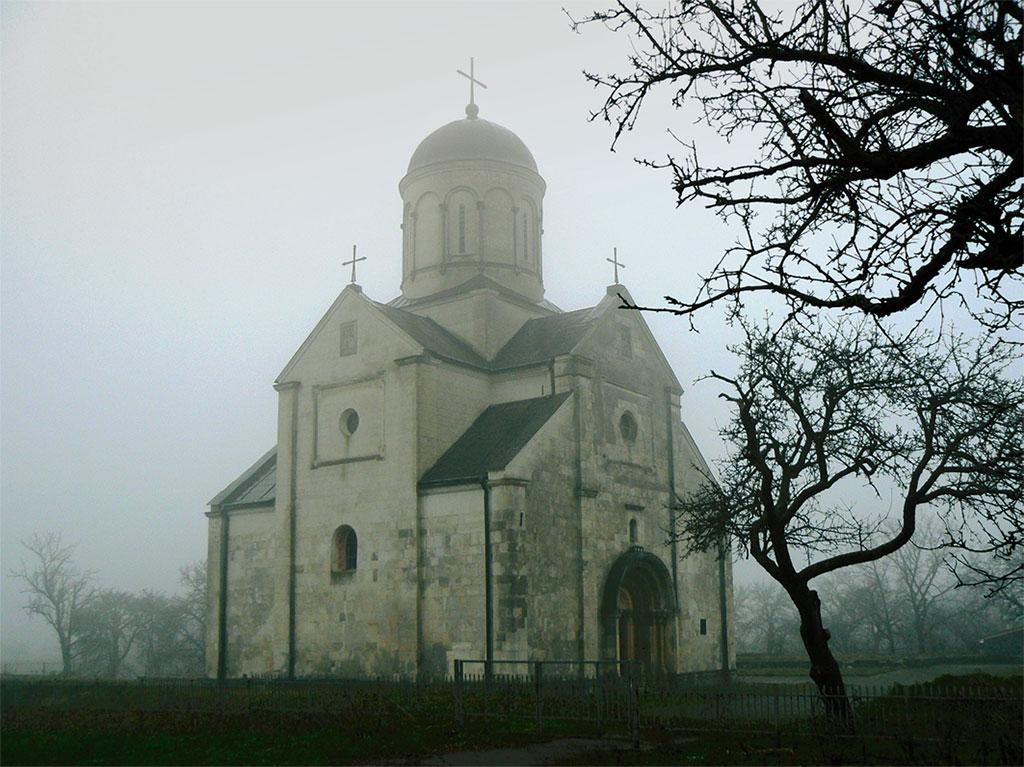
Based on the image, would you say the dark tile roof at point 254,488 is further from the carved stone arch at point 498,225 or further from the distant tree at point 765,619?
the distant tree at point 765,619

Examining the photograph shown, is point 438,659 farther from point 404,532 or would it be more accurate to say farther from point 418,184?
point 418,184

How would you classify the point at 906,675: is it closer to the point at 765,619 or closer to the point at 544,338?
the point at 544,338

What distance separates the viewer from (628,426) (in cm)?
2797

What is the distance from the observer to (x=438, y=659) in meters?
23.5

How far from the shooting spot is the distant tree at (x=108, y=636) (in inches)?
1935

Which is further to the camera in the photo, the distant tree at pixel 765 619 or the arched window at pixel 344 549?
the distant tree at pixel 765 619

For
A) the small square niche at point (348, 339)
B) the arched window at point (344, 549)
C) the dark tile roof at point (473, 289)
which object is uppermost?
the dark tile roof at point (473, 289)

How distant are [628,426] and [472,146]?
11.2 m

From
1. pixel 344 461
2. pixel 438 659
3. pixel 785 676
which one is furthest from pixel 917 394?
pixel 785 676

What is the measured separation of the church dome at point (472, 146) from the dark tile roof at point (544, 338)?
238 inches

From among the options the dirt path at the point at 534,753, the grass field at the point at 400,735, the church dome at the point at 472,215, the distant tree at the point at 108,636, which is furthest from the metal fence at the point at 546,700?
the distant tree at the point at 108,636

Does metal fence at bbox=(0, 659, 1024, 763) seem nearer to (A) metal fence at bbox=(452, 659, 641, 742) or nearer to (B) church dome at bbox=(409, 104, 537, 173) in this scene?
(A) metal fence at bbox=(452, 659, 641, 742)

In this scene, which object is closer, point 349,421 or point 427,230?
point 349,421

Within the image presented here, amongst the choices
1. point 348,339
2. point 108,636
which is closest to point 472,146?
point 348,339
